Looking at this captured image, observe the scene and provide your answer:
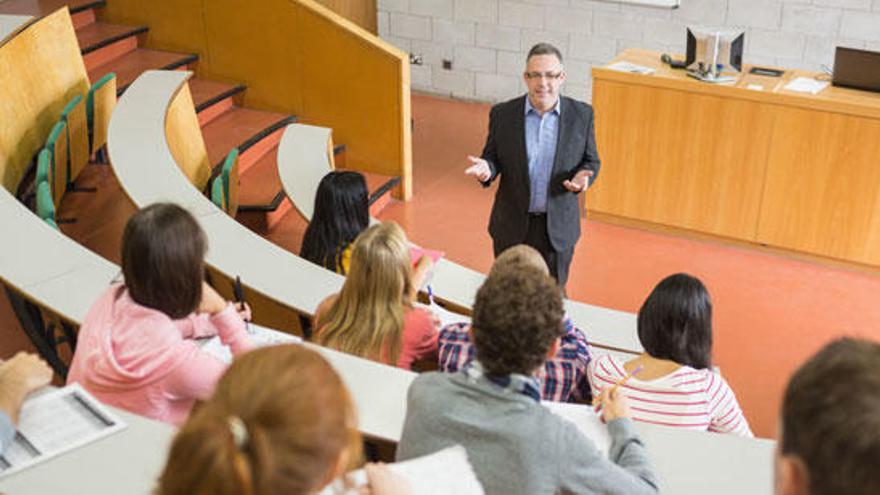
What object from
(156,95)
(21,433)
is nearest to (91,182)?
(156,95)

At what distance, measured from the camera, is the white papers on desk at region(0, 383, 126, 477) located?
1.96m

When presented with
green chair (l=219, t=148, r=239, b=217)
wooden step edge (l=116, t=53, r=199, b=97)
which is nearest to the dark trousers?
green chair (l=219, t=148, r=239, b=217)

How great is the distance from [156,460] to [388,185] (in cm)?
455

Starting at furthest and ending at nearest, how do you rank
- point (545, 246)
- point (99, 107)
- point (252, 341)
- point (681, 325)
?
point (99, 107) → point (545, 246) → point (681, 325) → point (252, 341)

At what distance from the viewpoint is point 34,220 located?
134 inches

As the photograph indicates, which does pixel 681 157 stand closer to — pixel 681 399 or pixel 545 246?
pixel 545 246

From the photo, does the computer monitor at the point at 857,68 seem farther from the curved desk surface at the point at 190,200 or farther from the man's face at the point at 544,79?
the curved desk surface at the point at 190,200

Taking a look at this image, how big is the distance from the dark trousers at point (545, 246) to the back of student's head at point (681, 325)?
65.2 inches

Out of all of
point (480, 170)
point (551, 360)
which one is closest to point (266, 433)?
point (551, 360)

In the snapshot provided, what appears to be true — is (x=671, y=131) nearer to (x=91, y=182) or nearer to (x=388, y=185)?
(x=388, y=185)

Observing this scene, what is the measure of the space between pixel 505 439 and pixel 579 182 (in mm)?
2614

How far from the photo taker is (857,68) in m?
5.57

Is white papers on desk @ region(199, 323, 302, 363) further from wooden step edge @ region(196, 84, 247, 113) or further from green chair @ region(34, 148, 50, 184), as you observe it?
wooden step edge @ region(196, 84, 247, 113)

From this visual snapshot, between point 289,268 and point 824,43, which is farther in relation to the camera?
point 824,43
